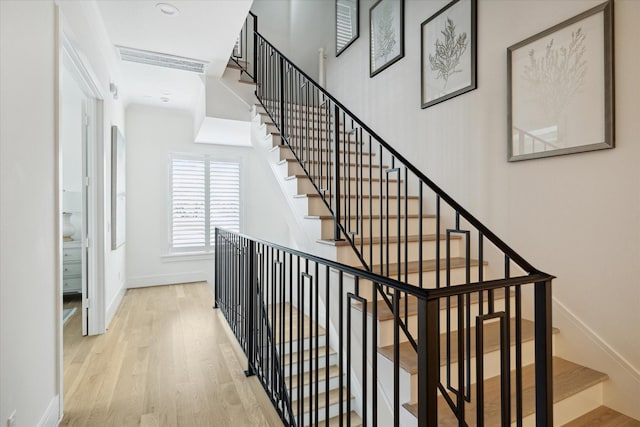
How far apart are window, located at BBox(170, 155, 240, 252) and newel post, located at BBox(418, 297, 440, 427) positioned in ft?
17.4

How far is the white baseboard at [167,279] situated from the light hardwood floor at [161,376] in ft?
4.52

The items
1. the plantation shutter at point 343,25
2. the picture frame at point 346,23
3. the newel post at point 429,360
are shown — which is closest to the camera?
the newel post at point 429,360

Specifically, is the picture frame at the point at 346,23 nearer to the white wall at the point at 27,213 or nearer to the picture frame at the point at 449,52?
the picture frame at the point at 449,52

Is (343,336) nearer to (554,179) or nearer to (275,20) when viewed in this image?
(554,179)

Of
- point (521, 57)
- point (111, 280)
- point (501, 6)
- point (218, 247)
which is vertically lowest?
point (111, 280)

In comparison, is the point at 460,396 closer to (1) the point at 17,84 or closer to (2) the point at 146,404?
(2) the point at 146,404

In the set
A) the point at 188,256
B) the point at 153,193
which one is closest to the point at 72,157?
the point at 153,193

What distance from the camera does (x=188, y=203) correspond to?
5680mm

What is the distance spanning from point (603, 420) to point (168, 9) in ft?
13.0

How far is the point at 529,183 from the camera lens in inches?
91.4

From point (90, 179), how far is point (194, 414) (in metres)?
2.37

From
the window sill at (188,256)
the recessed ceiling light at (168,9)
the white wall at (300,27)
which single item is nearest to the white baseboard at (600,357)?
the recessed ceiling light at (168,9)

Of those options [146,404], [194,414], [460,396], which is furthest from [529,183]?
[146,404]

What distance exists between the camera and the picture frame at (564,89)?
1.92 meters
